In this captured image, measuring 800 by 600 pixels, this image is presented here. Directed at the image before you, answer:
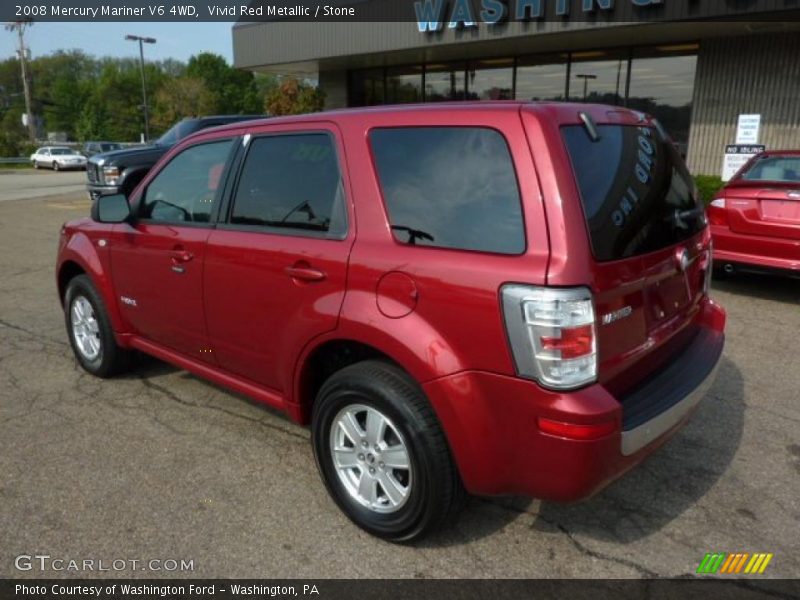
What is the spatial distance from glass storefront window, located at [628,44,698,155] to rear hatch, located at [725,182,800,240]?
760 centimetres

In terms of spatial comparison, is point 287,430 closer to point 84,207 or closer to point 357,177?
point 357,177

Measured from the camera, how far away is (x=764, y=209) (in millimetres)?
6016

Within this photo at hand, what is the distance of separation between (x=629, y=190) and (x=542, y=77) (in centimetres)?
1399

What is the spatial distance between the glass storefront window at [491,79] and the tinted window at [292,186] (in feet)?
44.3

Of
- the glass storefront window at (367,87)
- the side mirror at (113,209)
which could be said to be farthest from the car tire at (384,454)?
the glass storefront window at (367,87)

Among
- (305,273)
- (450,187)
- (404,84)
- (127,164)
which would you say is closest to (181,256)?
(305,273)

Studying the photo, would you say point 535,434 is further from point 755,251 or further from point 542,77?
point 542,77

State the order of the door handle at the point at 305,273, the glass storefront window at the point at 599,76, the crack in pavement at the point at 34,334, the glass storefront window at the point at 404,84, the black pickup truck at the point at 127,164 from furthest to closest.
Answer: the glass storefront window at the point at 404,84
the glass storefront window at the point at 599,76
the black pickup truck at the point at 127,164
the crack in pavement at the point at 34,334
the door handle at the point at 305,273

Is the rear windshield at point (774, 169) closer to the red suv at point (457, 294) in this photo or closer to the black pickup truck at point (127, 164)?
the red suv at point (457, 294)

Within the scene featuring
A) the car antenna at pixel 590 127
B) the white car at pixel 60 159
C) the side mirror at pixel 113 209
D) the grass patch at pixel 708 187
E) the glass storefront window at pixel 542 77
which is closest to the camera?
the car antenna at pixel 590 127

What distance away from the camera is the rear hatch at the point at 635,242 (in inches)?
87.6

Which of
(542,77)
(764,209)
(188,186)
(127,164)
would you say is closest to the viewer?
(188,186)

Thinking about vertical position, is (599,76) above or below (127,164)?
above

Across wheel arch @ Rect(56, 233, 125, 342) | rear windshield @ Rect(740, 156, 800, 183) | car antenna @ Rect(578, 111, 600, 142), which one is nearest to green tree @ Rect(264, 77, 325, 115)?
rear windshield @ Rect(740, 156, 800, 183)
